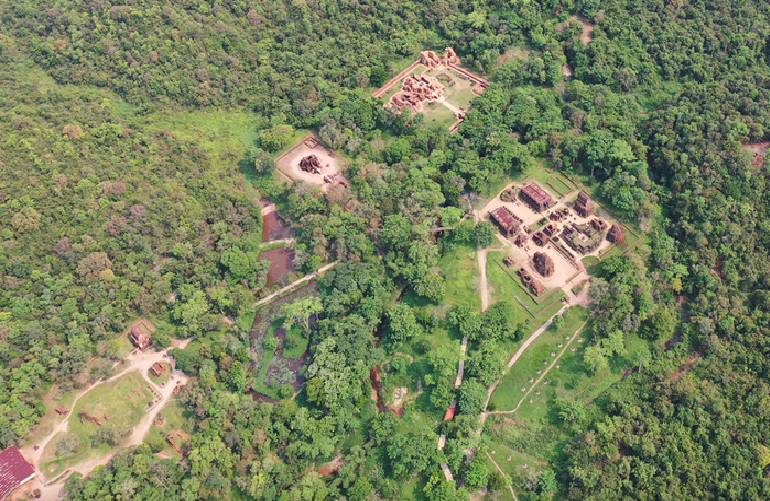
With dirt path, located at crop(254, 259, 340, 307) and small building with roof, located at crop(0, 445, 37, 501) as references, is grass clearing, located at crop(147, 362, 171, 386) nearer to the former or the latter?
dirt path, located at crop(254, 259, 340, 307)

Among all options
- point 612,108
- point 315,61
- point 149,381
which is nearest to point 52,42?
point 315,61

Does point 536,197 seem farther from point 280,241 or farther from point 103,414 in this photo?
point 103,414

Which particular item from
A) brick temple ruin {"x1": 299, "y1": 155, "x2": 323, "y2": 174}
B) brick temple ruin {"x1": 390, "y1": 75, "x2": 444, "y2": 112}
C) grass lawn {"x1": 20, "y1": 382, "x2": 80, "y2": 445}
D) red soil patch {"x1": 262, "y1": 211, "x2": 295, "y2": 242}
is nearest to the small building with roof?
grass lawn {"x1": 20, "y1": 382, "x2": 80, "y2": 445}

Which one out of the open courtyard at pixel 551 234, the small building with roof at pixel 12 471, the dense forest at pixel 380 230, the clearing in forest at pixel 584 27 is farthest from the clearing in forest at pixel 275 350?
the clearing in forest at pixel 584 27

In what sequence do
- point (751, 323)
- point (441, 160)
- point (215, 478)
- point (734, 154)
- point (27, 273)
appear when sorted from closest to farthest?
point (215, 478), point (751, 323), point (27, 273), point (734, 154), point (441, 160)

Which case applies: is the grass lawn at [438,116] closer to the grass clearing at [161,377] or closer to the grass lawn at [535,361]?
the grass lawn at [535,361]

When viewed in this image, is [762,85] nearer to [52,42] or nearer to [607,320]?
[607,320]
